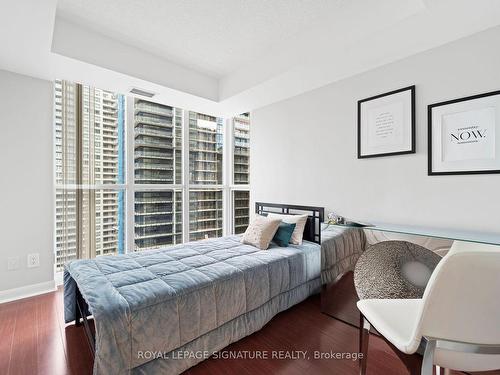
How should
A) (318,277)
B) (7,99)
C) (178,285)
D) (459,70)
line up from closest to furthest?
(178,285) → (459,70) → (7,99) → (318,277)

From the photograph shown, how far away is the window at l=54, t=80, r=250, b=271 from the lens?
304cm

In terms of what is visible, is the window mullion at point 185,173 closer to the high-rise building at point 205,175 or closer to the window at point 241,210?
the high-rise building at point 205,175

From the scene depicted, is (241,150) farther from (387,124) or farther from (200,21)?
(387,124)

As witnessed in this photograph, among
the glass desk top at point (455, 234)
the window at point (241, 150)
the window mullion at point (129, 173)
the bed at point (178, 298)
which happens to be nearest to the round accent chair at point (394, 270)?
the glass desk top at point (455, 234)

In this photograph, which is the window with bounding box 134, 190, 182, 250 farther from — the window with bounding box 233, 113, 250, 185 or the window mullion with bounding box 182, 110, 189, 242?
the window with bounding box 233, 113, 250, 185

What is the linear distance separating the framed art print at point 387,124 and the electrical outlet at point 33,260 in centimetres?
355

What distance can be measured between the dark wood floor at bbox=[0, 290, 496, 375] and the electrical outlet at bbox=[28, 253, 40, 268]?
402 mm

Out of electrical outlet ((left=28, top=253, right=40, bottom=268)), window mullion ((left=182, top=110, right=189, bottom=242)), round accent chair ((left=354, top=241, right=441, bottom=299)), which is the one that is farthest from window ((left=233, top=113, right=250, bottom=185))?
electrical outlet ((left=28, top=253, right=40, bottom=268))

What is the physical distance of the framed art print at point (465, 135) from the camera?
1.90 meters

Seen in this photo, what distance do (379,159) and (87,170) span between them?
331cm

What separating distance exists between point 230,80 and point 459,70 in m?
2.32

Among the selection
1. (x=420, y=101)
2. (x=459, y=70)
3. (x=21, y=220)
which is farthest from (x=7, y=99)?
(x=459, y=70)

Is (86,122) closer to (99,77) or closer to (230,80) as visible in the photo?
(99,77)

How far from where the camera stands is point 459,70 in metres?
2.05
